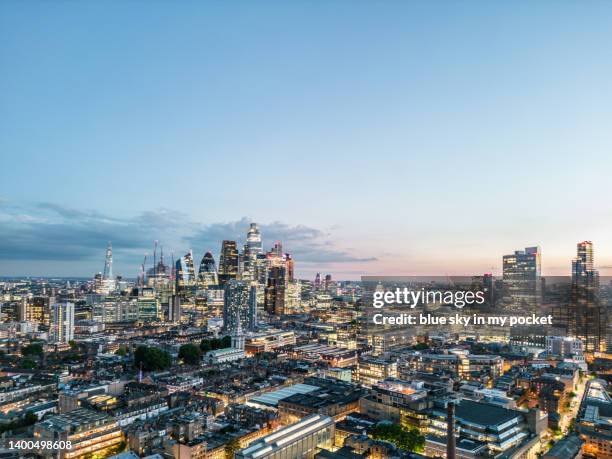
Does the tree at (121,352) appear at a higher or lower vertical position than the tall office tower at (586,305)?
lower

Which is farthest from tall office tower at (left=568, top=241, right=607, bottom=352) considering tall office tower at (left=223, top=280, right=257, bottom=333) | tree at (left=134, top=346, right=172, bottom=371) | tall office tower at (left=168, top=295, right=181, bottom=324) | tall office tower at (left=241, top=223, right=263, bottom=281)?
tall office tower at (left=241, top=223, right=263, bottom=281)

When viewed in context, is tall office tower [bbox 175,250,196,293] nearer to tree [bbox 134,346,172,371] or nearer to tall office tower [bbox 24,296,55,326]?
tall office tower [bbox 24,296,55,326]

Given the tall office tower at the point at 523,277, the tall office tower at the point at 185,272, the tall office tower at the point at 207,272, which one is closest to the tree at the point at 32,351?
the tall office tower at the point at 523,277

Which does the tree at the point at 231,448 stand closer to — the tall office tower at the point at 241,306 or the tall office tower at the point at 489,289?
the tall office tower at the point at 241,306

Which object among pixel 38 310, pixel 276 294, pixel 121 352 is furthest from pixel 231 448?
pixel 276 294

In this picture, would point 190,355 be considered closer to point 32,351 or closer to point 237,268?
point 32,351

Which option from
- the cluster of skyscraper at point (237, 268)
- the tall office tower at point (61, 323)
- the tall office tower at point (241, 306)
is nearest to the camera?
the tall office tower at point (61, 323)
